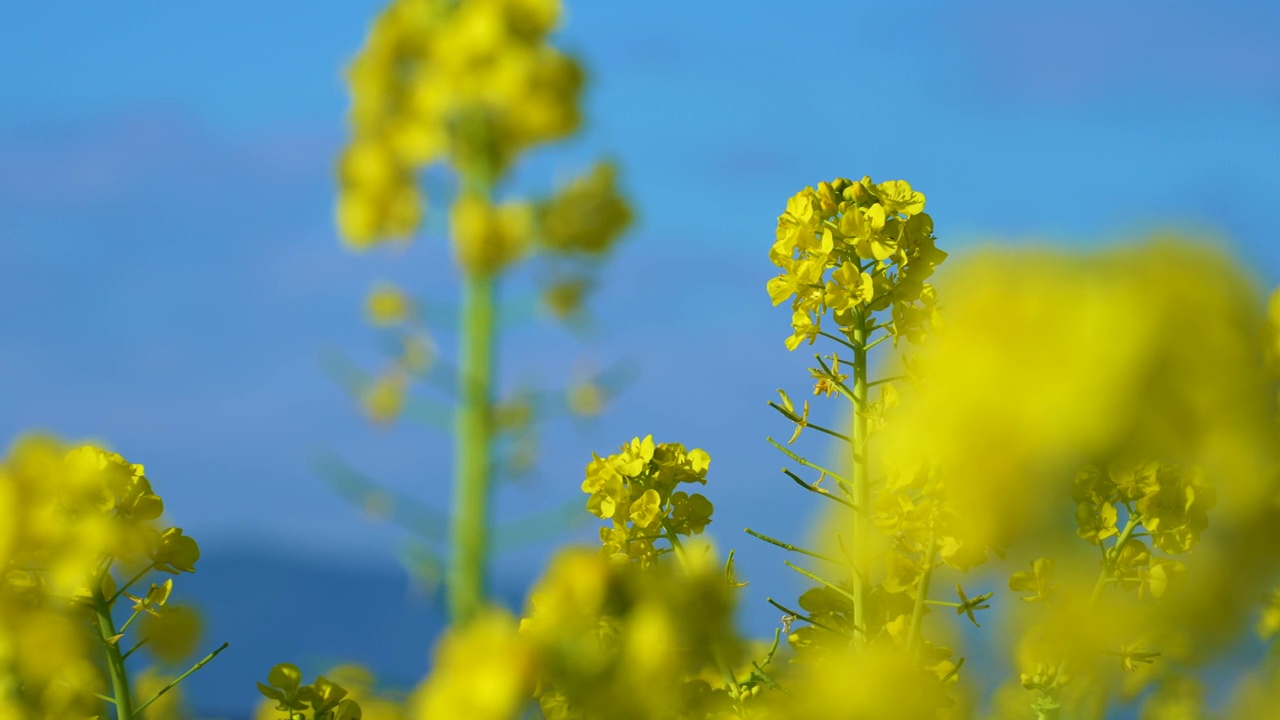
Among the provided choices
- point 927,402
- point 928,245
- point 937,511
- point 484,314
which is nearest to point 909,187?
point 928,245

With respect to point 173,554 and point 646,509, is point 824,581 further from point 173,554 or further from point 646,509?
point 173,554

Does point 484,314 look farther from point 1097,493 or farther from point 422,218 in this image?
point 1097,493

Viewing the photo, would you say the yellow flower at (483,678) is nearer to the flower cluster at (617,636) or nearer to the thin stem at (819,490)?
the flower cluster at (617,636)

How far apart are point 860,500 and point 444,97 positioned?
2983 mm

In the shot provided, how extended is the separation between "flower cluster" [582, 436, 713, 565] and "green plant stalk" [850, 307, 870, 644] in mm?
196

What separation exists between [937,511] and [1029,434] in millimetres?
746

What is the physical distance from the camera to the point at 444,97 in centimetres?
409

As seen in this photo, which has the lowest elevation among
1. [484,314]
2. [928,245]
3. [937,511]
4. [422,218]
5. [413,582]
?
[937,511]

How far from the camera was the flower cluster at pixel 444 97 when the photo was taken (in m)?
4.06

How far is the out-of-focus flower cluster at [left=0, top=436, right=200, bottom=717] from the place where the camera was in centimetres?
124

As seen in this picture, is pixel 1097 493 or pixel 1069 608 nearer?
pixel 1069 608

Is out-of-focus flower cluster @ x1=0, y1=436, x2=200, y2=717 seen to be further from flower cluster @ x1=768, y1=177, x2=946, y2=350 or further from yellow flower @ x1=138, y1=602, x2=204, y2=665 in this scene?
flower cluster @ x1=768, y1=177, x2=946, y2=350

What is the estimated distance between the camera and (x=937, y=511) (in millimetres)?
1282

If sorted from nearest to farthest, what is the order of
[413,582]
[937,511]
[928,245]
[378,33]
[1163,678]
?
[937,511] → [928,245] → [1163,678] → [413,582] → [378,33]
